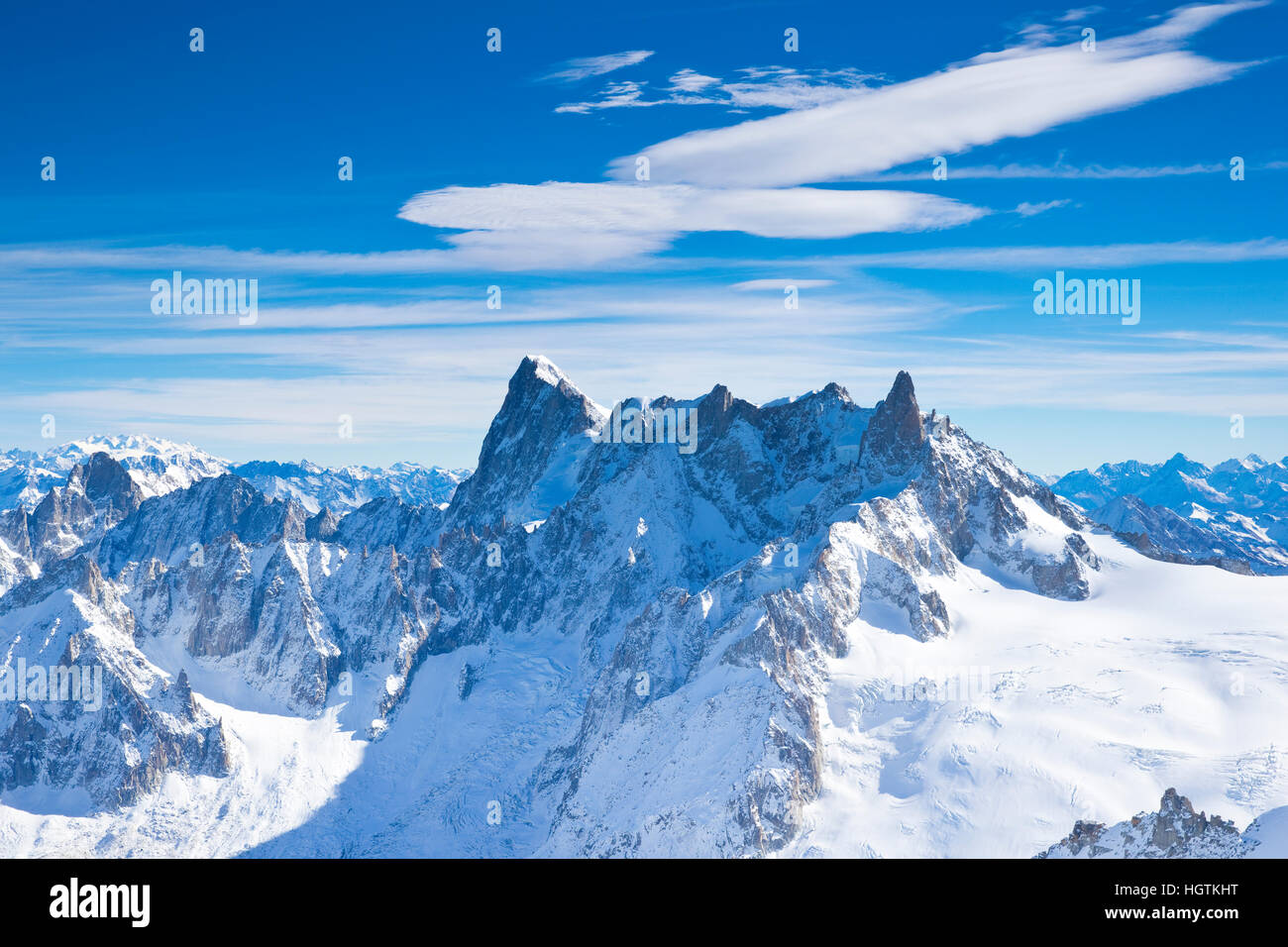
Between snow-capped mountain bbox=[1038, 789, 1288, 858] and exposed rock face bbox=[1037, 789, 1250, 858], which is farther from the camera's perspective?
exposed rock face bbox=[1037, 789, 1250, 858]

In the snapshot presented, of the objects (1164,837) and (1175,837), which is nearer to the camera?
(1175,837)

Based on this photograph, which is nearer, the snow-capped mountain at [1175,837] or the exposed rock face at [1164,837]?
the snow-capped mountain at [1175,837]

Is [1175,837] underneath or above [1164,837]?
above
